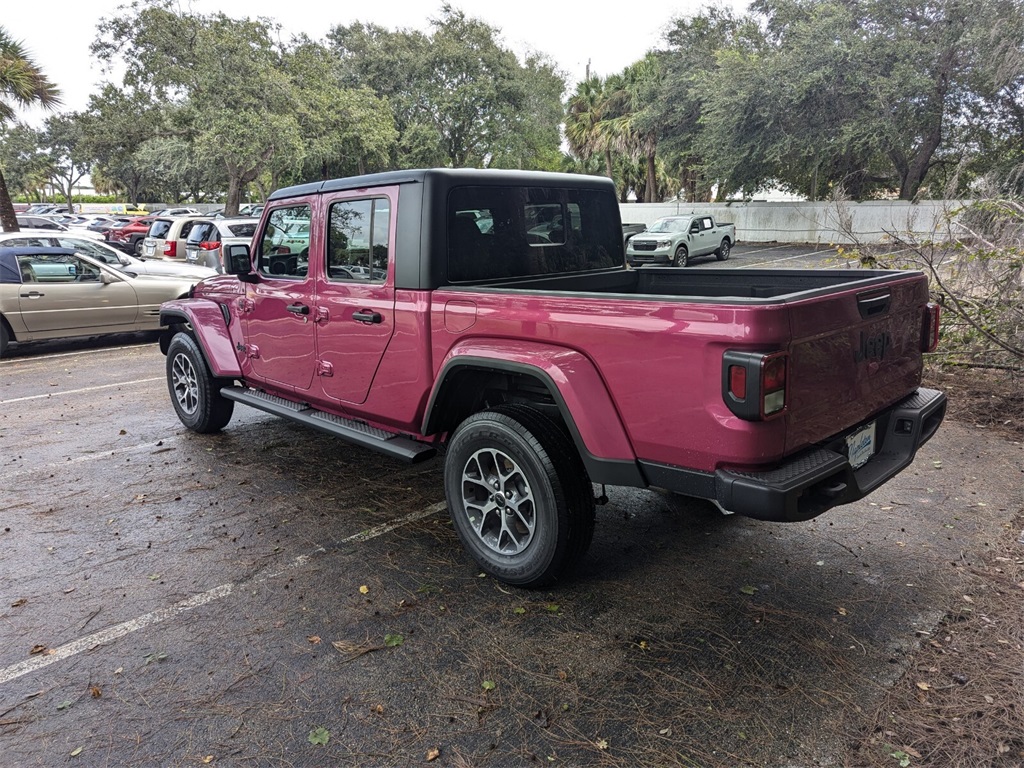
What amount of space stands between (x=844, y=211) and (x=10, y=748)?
8.16m

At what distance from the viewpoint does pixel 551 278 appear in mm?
4516

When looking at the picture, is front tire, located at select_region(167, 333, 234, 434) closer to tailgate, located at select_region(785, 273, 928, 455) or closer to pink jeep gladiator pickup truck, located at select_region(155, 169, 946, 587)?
pink jeep gladiator pickup truck, located at select_region(155, 169, 946, 587)

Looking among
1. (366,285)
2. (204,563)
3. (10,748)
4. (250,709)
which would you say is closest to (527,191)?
(366,285)

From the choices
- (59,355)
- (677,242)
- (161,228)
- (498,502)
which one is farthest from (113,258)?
(677,242)

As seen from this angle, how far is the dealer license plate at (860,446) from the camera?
11.0 ft

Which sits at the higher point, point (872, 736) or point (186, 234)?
point (186, 234)

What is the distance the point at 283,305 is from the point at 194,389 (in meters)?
1.84

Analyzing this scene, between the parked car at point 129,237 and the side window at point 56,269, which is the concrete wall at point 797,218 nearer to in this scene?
the side window at point 56,269

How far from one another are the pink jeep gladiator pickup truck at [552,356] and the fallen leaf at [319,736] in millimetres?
1197

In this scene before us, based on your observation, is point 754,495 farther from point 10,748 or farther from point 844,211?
point 844,211

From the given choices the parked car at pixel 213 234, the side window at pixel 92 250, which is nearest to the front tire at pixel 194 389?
the side window at pixel 92 250

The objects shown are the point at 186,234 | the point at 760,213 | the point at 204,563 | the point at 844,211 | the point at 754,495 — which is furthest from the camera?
the point at 760,213

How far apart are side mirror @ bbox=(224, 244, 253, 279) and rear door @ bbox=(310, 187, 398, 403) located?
804 mm

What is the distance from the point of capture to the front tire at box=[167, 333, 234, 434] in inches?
239
